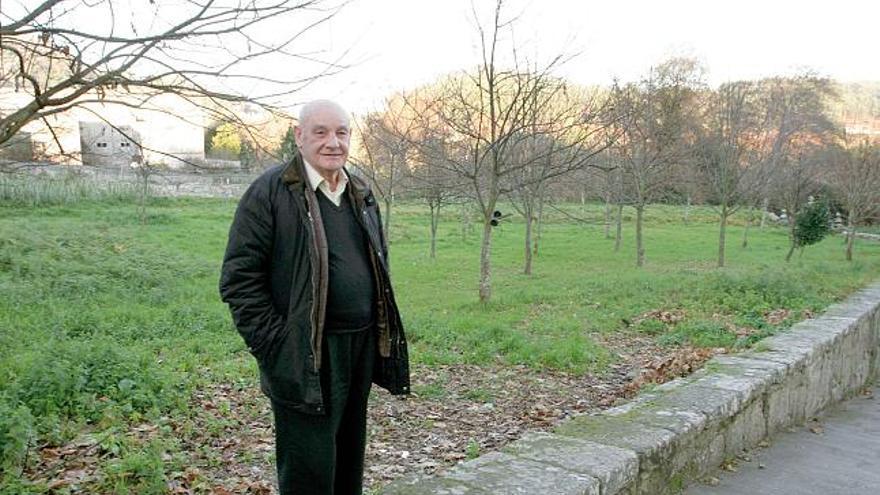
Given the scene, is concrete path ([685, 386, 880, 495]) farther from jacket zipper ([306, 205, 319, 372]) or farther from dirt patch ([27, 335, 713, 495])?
jacket zipper ([306, 205, 319, 372])

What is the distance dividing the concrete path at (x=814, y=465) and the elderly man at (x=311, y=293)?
6.85 ft

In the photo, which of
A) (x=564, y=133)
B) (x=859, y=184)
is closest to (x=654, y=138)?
(x=859, y=184)

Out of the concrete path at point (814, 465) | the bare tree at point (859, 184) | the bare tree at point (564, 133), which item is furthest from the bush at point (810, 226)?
the concrete path at point (814, 465)

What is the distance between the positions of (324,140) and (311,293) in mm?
547

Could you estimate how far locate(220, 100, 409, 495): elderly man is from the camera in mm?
2316

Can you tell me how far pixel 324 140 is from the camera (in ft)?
7.93

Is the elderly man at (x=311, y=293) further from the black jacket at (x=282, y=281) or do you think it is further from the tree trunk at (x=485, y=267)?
the tree trunk at (x=485, y=267)

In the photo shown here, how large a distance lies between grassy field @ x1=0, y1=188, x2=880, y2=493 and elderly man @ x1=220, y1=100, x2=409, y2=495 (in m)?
1.58

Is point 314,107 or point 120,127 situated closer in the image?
point 314,107

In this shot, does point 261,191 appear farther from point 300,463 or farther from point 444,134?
point 444,134

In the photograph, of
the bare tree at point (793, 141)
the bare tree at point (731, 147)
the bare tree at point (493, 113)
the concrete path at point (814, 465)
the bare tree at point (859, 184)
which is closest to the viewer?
the concrete path at point (814, 465)

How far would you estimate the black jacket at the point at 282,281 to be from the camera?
2305 mm

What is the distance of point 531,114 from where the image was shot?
1193 centimetres

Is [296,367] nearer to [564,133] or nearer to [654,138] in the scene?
[564,133]
